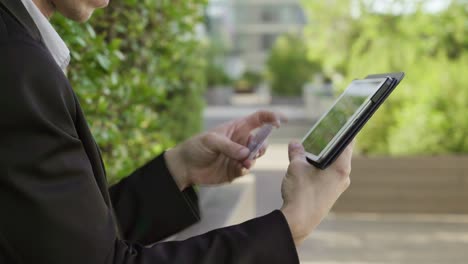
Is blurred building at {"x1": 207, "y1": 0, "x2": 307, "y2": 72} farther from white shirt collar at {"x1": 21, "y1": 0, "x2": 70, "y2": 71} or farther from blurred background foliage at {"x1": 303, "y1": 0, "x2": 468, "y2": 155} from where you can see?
white shirt collar at {"x1": 21, "y1": 0, "x2": 70, "y2": 71}

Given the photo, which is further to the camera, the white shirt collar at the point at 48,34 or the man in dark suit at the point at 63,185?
the white shirt collar at the point at 48,34

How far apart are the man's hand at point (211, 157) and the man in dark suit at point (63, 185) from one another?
0.51 m

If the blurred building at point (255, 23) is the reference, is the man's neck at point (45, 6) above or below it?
above

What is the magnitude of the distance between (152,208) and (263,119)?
40 centimetres

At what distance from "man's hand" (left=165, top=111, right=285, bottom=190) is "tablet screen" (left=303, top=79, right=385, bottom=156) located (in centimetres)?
33

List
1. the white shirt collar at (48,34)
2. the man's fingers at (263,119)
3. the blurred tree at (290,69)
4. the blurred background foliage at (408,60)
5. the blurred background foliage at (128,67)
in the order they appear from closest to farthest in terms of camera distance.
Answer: the white shirt collar at (48,34), the man's fingers at (263,119), the blurred background foliage at (128,67), the blurred background foliage at (408,60), the blurred tree at (290,69)

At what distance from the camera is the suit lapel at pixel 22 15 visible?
1167mm

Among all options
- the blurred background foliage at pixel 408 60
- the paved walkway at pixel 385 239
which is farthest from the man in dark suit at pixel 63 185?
the blurred background foliage at pixel 408 60

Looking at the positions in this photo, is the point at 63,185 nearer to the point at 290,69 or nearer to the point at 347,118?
the point at 347,118

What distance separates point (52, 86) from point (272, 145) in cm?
1342

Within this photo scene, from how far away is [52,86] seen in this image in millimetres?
1101

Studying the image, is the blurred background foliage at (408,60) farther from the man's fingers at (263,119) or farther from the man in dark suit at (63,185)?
the man in dark suit at (63,185)

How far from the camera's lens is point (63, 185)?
1.08m

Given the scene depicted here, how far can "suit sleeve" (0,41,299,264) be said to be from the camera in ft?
3.45
